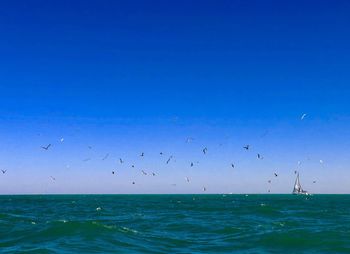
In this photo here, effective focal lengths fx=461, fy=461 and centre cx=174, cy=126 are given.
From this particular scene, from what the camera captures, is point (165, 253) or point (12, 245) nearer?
point (165, 253)

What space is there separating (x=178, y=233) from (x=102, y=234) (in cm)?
559

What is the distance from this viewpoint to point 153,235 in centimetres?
3036

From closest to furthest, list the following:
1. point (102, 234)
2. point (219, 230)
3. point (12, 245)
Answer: point (12, 245) < point (102, 234) < point (219, 230)

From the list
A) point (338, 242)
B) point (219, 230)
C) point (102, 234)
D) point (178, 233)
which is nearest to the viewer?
point (338, 242)

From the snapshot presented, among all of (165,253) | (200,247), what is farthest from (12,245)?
(200,247)

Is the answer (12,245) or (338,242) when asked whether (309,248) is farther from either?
(12,245)

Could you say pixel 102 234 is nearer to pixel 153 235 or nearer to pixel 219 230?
pixel 153 235

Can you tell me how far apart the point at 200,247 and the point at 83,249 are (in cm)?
629

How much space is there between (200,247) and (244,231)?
827 centimetres

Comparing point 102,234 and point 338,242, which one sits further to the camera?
point 102,234

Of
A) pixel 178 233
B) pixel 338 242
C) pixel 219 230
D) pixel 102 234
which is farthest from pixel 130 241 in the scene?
pixel 338 242

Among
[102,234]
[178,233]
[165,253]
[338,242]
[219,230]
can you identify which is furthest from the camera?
[219,230]

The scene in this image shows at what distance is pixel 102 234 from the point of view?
1136 inches

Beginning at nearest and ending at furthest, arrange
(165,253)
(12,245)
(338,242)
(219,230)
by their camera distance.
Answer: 1. (165,253)
2. (12,245)
3. (338,242)
4. (219,230)
